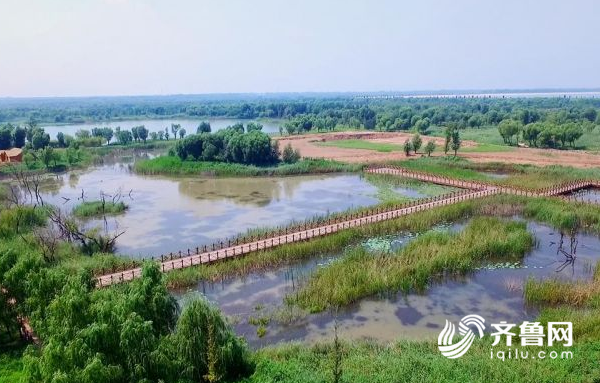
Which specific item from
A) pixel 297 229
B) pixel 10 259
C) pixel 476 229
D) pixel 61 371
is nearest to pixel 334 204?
pixel 297 229

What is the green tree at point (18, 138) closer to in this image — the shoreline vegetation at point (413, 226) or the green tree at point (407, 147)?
the green tree at point (407, 147)

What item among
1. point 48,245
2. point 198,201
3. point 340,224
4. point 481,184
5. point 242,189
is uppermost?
point 48,245

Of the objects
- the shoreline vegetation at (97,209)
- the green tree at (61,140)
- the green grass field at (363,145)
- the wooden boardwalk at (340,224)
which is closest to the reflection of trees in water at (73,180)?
the shoreline vegetation at (97,209)

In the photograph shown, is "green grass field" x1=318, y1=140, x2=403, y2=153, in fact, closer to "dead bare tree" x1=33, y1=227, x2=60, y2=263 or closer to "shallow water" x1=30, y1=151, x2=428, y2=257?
"shallow water" x1=30, y1=151, x2=428, y2=257

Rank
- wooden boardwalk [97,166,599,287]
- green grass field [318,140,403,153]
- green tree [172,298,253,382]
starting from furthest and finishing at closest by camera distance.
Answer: green grass field [318,140,403,153] < wooden boardwalk [97,166,599,287] < green tree [172,298,253,382]

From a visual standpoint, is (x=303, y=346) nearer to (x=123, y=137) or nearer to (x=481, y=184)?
(x=481, y=184)

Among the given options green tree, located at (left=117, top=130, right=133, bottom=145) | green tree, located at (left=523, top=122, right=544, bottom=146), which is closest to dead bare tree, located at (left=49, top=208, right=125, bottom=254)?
green tree, located at (left=117, top=130, right=133, bottom=145)

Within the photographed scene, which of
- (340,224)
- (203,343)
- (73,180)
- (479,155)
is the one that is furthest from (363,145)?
(203,343)
